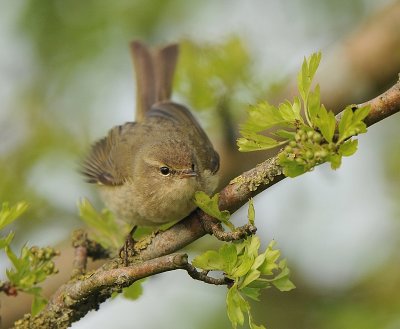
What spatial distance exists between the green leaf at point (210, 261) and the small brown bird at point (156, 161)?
1.10 metres

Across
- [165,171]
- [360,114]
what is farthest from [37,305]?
[360,114]

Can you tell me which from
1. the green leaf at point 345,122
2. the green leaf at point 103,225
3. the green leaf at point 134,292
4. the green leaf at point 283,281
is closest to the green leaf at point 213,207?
the green leaf at point 283,281

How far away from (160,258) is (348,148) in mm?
832

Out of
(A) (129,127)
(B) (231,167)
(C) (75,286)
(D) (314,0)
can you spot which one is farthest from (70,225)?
(D) (314,0)

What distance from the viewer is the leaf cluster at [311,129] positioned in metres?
2.51

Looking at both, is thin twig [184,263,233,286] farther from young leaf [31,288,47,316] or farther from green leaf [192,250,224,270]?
young leaf [31,288,47,316]

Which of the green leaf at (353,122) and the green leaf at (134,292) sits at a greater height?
the green leaf at (134,292)

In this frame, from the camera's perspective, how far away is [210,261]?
2693 millimetres

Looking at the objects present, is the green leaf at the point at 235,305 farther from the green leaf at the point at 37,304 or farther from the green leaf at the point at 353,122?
the green leaf at the point at 37,304

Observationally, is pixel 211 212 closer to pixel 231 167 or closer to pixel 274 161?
pixel 274 161

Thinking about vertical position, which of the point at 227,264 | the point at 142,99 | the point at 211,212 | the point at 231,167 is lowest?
the point at 227,264

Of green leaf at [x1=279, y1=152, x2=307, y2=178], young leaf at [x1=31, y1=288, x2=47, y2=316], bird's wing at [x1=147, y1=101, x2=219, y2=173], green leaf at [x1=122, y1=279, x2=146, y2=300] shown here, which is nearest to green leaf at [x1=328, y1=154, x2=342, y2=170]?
green leaf at [x1=279, y1=152, x2=307, y2=178]

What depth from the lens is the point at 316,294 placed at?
17.1 feet

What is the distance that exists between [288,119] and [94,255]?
1801 millimetres
